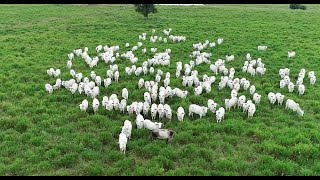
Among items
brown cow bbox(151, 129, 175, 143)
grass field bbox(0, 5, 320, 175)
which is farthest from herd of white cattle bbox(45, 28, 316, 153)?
grass field bbox(0, 5, 320, 175)

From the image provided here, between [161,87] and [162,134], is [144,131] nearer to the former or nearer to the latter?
[162,134]

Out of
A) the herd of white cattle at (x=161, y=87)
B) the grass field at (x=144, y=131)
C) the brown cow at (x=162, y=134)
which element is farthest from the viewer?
the herd of white cattle at (x=161, y=87)

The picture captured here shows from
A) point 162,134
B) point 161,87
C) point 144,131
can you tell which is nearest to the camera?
point 162,134

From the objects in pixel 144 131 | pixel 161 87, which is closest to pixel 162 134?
pixel 144 131

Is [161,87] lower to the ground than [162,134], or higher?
higher

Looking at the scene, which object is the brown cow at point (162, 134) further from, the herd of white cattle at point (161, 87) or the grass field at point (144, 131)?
the grass field at point (144, 131)

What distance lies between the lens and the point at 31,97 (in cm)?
2148

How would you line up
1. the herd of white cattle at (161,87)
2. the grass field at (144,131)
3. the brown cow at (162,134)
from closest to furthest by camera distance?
the grass field at (144,131)
the brown cow at (162,134)
the herd of white cattle at (161,87)

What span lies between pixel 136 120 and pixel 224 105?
5.10 meters

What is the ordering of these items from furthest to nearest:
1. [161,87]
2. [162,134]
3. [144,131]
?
[161,87] → [144,131] → [162,134]

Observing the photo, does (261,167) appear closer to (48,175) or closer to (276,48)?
(48,175)

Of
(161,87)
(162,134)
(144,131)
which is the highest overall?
(161,87)

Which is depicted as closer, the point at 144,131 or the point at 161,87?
the point at 144,131

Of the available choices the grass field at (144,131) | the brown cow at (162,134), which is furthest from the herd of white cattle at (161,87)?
the grass field at (144,131)
